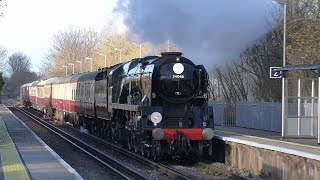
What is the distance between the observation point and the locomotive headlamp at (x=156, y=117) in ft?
48.3

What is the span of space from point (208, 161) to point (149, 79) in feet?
11.0

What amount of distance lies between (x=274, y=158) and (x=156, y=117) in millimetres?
3928

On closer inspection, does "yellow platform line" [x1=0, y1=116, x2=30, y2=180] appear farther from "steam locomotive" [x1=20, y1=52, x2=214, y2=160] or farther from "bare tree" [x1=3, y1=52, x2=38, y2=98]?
"bare tree" [x1=3, y1=52, x2=38, y2=98]

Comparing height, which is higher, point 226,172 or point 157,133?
point 157,133

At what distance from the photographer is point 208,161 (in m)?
16.1

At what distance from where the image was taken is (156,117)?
14.8 m

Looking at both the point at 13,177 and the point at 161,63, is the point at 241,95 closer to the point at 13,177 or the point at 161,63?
the point at 161,63

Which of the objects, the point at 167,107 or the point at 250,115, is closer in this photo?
the point at 167,107

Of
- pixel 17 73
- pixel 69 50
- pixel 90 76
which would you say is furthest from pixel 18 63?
pixel 90 76

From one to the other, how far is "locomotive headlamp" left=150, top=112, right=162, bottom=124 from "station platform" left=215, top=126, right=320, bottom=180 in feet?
7.01

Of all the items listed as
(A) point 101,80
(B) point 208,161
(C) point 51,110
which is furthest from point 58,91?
(B) point 208,161

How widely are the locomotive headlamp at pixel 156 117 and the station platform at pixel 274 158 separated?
2136 mm

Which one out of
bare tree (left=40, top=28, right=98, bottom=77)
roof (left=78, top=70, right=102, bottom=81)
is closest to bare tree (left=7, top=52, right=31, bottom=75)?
bare tree (left=40, top=28, right=98, bottom=77)

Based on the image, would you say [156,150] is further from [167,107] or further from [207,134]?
[207,134]
